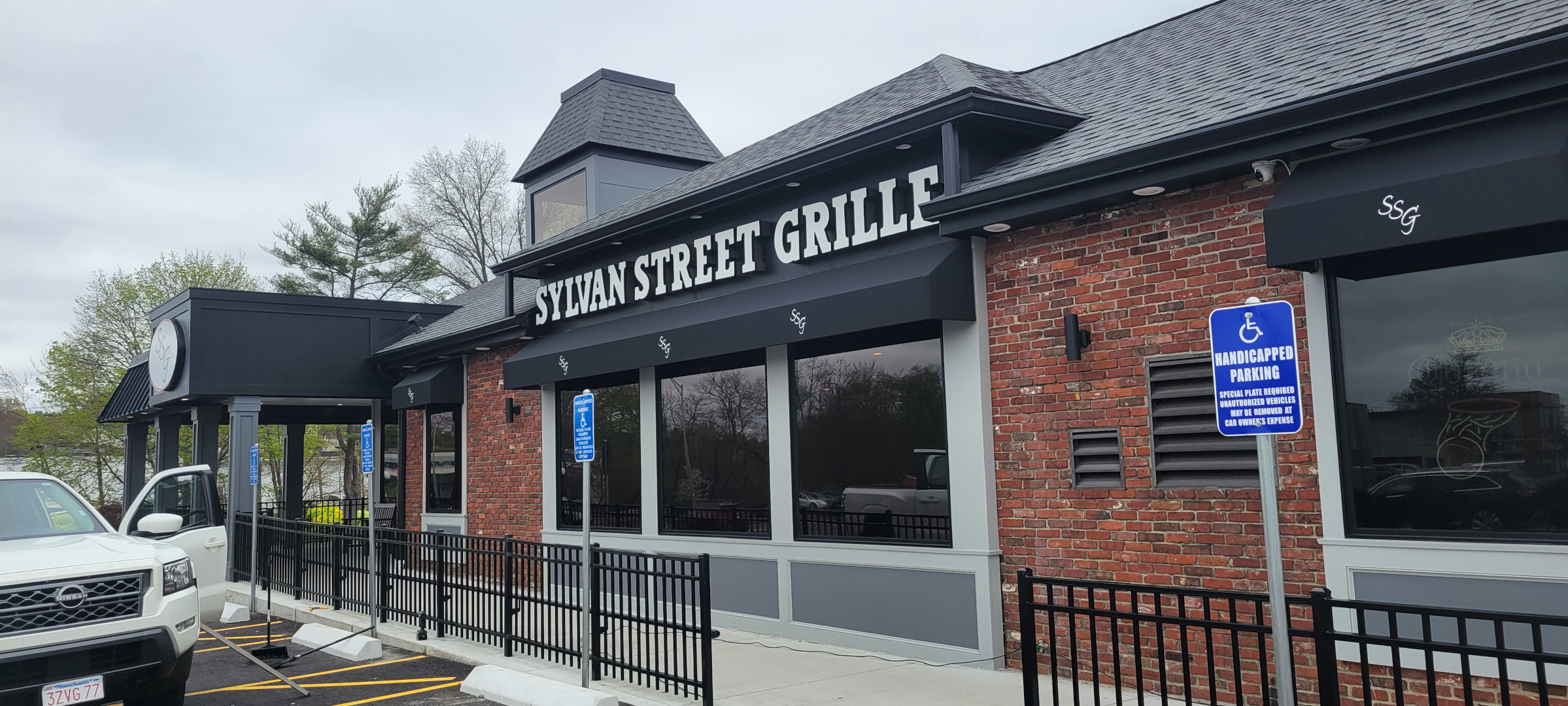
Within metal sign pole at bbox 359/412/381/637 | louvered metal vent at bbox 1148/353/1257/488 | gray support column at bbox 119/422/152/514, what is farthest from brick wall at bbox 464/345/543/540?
gray support column at bbox 119/422/152/514

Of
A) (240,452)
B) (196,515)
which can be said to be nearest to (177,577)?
(196,515)

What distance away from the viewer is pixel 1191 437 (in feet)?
24.0

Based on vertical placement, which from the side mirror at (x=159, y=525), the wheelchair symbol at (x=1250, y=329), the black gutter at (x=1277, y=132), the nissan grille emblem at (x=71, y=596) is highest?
the black gutter at (x=1277, y=132)

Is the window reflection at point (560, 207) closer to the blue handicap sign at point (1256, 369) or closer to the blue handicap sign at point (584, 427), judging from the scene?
the blue handicap sign at point (584, 427)

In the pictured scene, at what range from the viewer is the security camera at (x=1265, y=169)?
6.77 metres

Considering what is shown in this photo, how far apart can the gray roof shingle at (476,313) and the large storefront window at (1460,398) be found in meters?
11.4

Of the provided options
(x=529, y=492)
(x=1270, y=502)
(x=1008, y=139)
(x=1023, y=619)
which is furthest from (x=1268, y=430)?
(x=529, y=492)

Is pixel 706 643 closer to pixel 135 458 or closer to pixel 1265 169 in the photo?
pixel 1265 169

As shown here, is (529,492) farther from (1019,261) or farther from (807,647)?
(1019,261)

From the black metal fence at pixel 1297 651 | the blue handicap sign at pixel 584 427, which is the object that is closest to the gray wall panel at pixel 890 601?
the black metal fence at pixel 1297 651

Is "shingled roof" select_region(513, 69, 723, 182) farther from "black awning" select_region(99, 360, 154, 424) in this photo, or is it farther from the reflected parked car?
the reflected parked car

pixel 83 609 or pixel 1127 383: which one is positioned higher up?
pixel 1127 383

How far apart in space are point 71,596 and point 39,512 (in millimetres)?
1756

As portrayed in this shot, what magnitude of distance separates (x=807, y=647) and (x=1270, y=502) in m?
6.16
